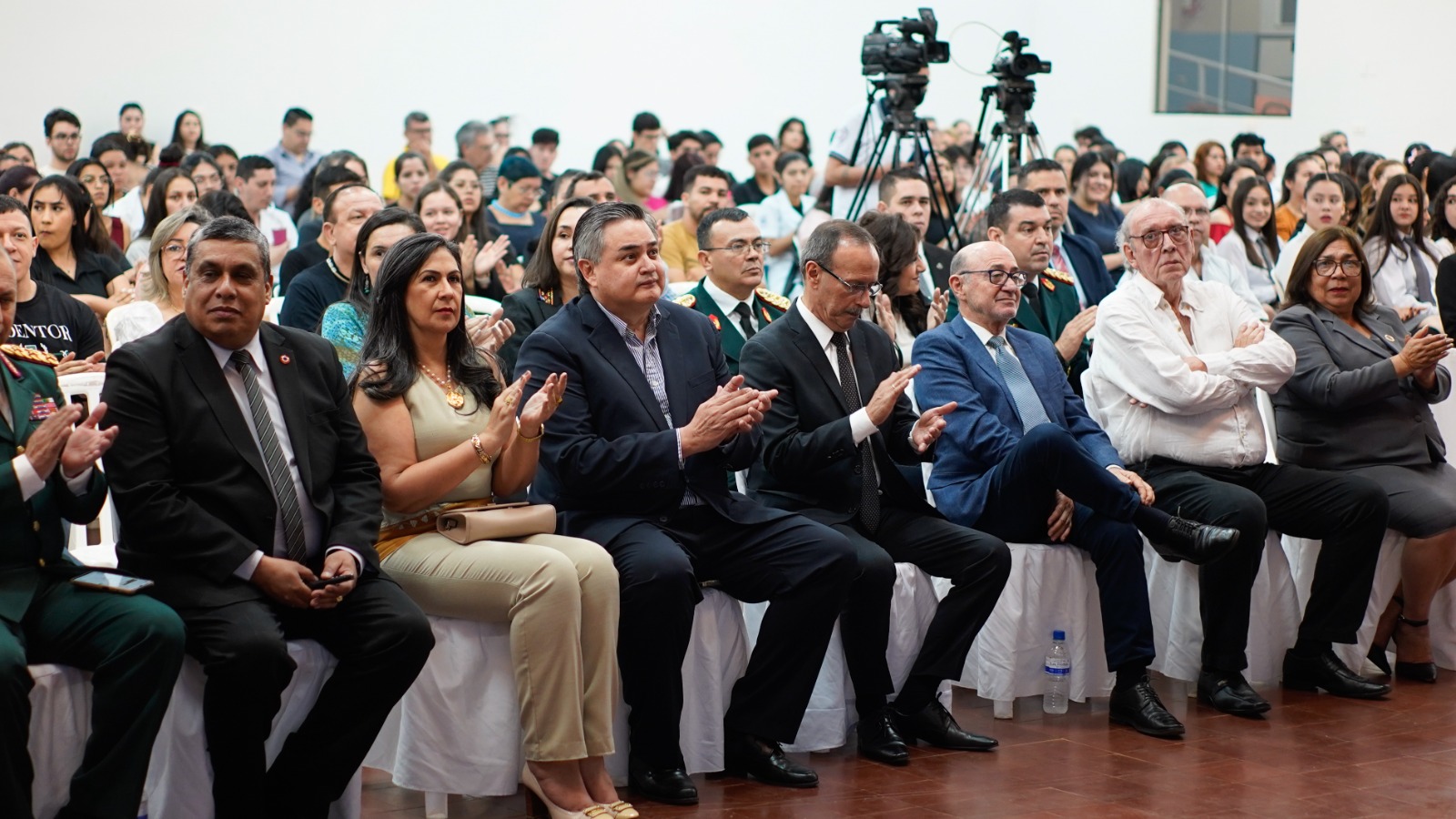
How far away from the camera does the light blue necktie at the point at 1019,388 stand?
426 centimetres

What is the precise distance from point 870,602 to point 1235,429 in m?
1.34

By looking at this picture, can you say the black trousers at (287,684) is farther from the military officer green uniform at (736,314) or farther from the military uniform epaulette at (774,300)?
the military uniform epaulette at (774,300)

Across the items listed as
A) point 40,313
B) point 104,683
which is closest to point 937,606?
point 104,683

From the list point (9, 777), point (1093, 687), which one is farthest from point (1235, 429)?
point (9, 777)

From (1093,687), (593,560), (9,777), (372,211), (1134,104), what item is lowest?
(1093,687)

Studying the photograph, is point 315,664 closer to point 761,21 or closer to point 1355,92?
point 761,21

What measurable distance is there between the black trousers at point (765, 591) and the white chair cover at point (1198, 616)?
4.03ft

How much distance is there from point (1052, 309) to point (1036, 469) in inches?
59.1

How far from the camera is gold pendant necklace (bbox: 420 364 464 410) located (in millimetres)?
3455

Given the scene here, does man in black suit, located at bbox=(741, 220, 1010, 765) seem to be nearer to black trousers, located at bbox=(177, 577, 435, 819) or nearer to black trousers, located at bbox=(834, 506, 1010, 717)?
black trousers, located at bbox=(834, 506, 1010, 717)

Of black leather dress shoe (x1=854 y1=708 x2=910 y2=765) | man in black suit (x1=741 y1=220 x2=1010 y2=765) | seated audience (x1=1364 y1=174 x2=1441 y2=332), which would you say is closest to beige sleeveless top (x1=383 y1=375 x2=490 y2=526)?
man in black suit (x1=741 y1=220 x2=1010 y2=765)

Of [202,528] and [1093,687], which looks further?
[1093,687]

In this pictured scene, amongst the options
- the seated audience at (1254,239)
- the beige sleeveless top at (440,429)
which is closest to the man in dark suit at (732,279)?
the beige sleeveless top at (440,429)

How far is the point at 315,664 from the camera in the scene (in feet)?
Result: 10.2
